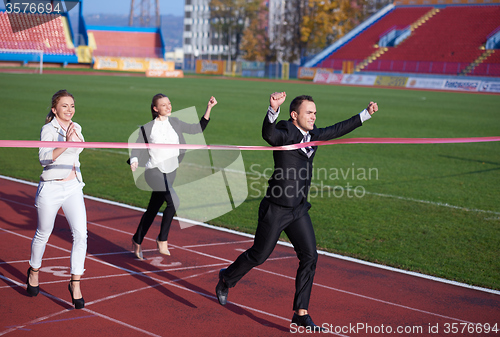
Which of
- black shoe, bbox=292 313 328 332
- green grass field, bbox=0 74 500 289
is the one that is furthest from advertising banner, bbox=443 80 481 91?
black shoe, bbox=292 313 328 332

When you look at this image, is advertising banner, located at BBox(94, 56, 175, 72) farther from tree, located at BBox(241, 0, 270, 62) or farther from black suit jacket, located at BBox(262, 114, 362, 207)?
black suit jacket, located at BBox(262, 114, 362, 207)

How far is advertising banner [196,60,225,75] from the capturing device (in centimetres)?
7706

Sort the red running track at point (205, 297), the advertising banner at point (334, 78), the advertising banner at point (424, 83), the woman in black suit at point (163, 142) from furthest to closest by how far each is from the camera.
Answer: the advertising banner at point (334, 78) < the advertising banner at point (424, 83) < the woman in black suit at point (163, 142) < the red running track at point (205, 297)

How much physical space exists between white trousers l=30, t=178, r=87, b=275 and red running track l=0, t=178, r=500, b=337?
611mm

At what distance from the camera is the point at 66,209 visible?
5234 millimetres

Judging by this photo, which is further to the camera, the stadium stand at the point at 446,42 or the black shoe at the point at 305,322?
the stadium stand at the point at 446,42

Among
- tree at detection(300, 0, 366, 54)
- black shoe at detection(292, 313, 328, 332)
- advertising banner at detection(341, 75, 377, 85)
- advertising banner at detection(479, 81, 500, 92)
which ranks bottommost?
black shoe at detection(292, 313, 328, 332)

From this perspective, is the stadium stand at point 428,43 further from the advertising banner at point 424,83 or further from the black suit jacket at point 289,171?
the black suit jacket at point 289,171

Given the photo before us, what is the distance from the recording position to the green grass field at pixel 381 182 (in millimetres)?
7746

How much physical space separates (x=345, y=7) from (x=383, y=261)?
79.5 m

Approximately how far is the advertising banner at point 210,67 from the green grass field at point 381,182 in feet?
171

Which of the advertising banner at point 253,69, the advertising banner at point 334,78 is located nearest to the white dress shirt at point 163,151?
the advertising banner at point 334,78

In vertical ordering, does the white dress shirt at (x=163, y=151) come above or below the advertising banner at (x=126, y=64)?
below

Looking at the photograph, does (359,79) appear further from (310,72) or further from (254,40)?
(254,40)
